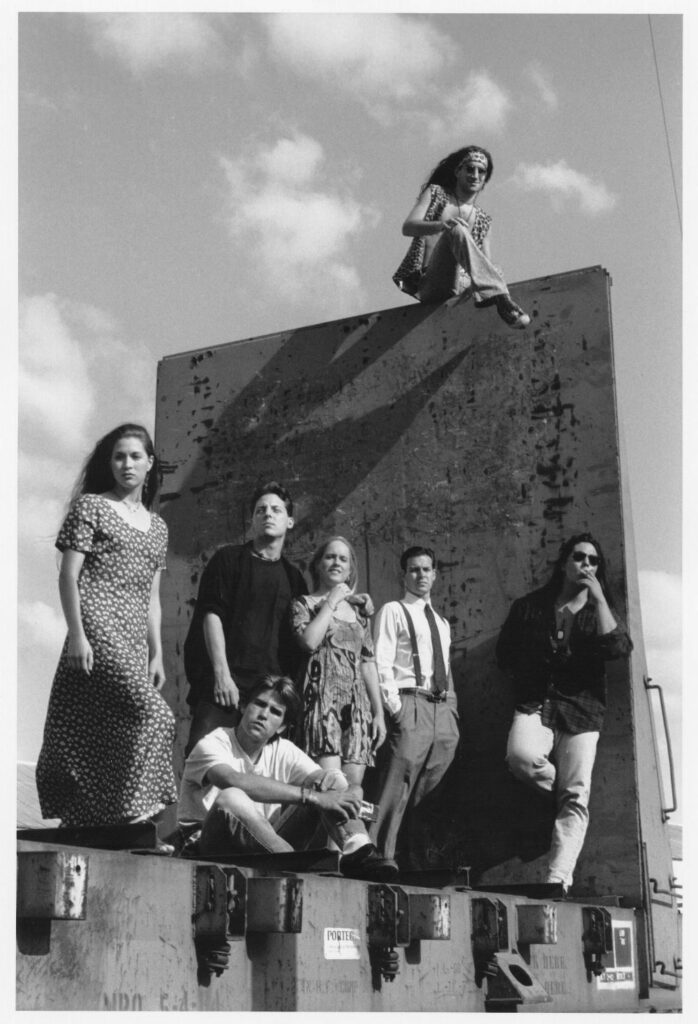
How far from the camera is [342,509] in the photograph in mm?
7688

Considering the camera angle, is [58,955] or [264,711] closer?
[58,955]

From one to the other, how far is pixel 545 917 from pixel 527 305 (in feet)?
11.2

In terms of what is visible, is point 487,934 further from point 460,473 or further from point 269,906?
point 460,473

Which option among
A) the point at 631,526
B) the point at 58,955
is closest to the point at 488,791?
the point at 631,526

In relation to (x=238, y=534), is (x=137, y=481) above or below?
below

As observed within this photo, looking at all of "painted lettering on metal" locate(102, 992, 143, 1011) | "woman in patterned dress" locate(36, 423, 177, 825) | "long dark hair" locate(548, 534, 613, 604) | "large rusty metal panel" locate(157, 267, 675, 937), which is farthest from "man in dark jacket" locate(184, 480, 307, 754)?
"painted lettering on metal" locate(102, 992, 143, 1011)

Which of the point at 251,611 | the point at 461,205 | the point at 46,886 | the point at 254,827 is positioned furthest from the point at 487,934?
the point at 461,205

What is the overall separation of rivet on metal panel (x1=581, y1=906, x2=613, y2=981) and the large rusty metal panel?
0.42m

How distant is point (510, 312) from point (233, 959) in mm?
4339

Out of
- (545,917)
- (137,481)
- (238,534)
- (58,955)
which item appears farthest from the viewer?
(238,534)

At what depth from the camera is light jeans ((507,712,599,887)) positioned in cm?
648

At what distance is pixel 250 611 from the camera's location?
646 centimetres

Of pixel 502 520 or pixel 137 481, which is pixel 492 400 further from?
pixel 137 481

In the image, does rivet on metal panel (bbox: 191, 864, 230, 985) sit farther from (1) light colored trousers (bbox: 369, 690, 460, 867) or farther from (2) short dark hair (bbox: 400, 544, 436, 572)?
(2) short dark hair (bbox: 400, 544, 436, 572)
